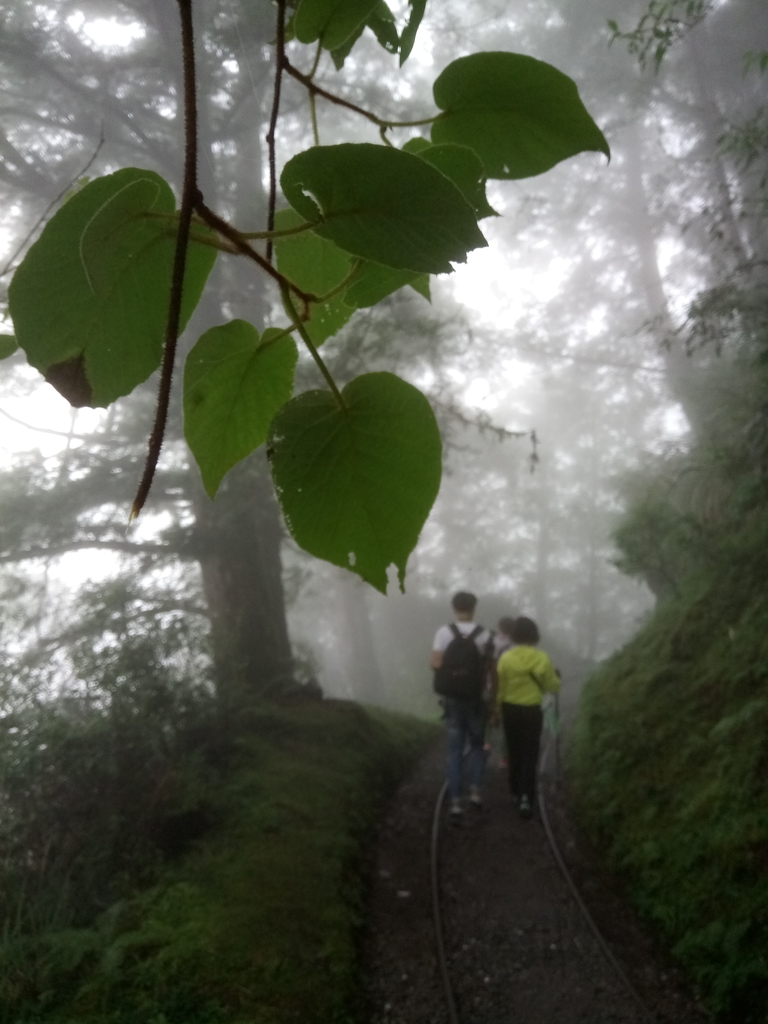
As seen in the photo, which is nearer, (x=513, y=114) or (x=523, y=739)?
(x=513, y=114)

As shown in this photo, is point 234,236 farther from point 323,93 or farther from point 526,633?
point 526,633

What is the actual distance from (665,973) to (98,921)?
2.74 m

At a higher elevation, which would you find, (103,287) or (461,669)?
(461,669)

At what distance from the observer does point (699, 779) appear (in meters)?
4.41

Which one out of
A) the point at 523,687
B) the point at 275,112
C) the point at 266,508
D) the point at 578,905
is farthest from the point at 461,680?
the point at 275,112

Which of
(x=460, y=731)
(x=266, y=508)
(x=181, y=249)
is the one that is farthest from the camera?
(x=266, y=508)

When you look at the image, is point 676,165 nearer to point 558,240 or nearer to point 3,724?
point 558,240

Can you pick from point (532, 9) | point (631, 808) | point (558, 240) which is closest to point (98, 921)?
point (631, 808)

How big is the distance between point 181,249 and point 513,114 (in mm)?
229

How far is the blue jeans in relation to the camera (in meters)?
4.78

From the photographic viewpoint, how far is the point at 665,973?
11.5 ft

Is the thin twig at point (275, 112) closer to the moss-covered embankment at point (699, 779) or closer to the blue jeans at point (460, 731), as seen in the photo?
the moss-covered embankment at point (699, 779)

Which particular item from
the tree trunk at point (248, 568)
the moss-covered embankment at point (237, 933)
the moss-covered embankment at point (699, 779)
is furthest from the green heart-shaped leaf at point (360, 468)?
the tree trunk at point (248, 568)

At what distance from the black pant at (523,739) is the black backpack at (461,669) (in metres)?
0.29
